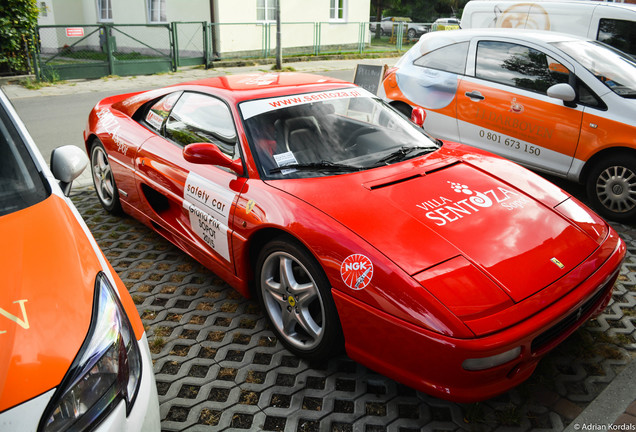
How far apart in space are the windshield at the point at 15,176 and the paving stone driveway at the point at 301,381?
120cm

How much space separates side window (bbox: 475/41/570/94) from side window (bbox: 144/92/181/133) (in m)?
3.50

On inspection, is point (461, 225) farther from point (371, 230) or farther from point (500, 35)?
point (500, 35)

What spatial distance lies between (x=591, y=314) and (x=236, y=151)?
2.25 meters

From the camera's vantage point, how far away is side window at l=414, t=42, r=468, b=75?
607cm

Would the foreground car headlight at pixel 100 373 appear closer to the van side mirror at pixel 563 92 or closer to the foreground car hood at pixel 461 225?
the foreground car hood at pixel 461 225

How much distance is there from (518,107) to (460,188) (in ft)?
9.24

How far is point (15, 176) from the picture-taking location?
2314 millimetres

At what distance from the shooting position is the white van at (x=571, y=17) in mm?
7766

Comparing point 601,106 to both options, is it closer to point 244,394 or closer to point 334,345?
point 334,345

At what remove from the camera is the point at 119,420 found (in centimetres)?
164

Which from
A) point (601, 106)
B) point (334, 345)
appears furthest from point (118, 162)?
point (601, 106)

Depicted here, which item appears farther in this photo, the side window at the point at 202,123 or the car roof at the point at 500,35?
the car roof at the point at 500,35

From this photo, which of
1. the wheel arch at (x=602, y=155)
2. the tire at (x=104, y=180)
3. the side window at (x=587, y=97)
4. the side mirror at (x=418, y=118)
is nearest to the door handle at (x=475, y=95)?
the side window at (x=587, y=97)

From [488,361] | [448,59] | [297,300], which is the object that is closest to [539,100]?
[448,59]
